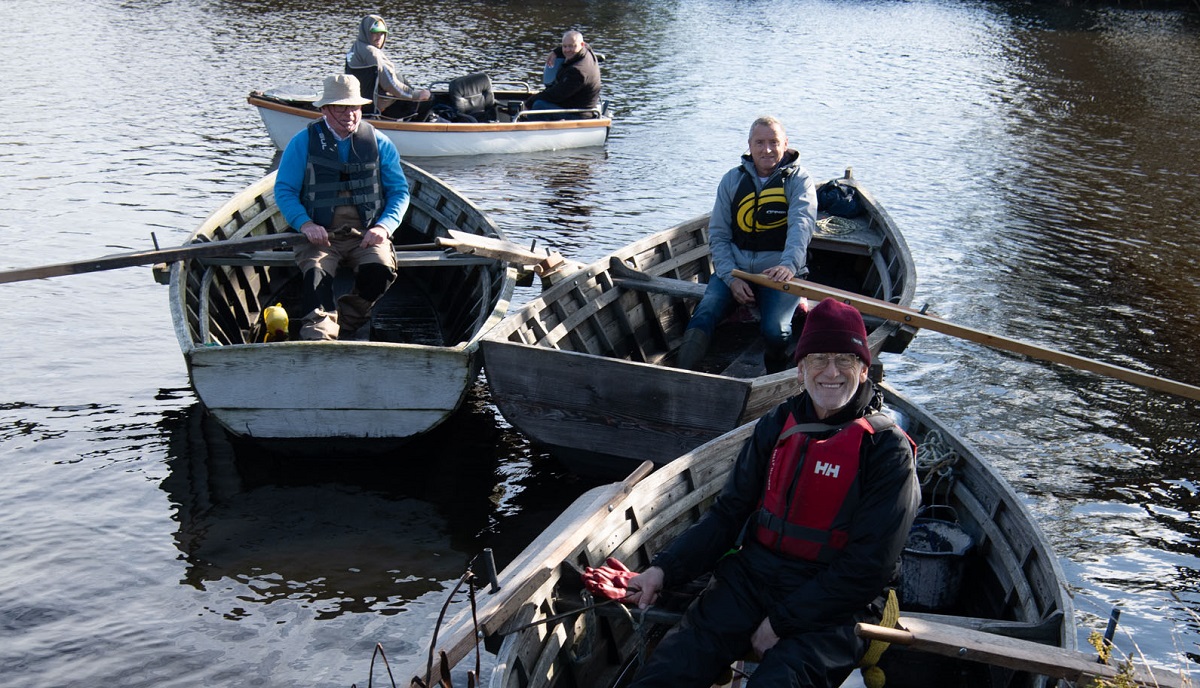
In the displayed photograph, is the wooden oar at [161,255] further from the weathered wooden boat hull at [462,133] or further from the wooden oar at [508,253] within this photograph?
the weathered wooden boat hull at [462,133]

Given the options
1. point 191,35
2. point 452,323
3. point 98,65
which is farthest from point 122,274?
point 191,35

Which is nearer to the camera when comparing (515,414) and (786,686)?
(786,686)

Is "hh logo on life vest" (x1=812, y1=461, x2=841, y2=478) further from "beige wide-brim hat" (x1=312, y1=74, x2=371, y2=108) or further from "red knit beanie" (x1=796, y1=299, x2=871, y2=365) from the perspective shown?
"beige wide-brim hat" (x1=312, y1=74, x2=371, y2=108)

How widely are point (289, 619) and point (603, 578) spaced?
269 centimetres

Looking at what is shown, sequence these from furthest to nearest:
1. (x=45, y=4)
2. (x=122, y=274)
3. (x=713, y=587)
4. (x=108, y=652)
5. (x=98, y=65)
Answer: (x=45, y=4) → (x=98, y=65) → (x=122, y=274) → (x=108, y=652) → (x=713, y=587)

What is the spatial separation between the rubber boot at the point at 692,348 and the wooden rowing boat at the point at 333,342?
139 centimetres

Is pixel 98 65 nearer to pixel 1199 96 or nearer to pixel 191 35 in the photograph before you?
pixel 191 35

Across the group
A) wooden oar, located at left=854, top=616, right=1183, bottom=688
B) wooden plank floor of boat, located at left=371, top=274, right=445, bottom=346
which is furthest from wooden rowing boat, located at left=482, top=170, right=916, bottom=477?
wooden oar, located at left=854, top=616, right=1183, bottom=688

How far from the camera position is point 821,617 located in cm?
444

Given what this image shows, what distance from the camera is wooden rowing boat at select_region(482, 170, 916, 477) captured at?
733 cm

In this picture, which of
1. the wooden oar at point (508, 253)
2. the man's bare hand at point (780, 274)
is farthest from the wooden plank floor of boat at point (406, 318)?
the man's bare hand at point (780, 274)

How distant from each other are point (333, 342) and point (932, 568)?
396 centimetres

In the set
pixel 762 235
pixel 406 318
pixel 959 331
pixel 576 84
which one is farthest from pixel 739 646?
pixel 576 84

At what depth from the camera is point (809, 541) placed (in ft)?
15.0
